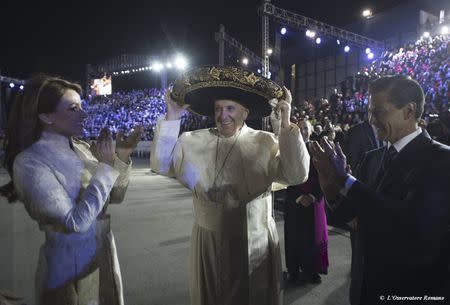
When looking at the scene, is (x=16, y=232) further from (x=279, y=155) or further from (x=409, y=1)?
A: (x=409, y=1)

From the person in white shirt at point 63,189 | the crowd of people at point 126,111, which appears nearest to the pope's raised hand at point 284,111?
the person in white shirt at point 63,189

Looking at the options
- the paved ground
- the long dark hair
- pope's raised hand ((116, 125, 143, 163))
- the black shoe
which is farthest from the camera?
the black shoe

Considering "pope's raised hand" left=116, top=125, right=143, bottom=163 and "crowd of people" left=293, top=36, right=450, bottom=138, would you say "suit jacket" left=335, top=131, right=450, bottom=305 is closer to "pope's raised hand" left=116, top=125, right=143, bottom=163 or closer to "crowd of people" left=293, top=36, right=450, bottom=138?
"pope's raised hand" left=116, top=125, right=143, bottom=163

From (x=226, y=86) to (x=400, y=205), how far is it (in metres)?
1.24

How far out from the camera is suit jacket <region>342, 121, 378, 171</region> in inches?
161

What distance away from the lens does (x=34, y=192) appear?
5.60 feet

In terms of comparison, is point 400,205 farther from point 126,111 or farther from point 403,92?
point 126,111

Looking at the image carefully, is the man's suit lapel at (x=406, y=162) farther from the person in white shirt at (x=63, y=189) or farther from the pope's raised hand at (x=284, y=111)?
the person in white shirt at (x=63, y=189)

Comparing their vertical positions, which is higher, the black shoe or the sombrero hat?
the sombrero hat

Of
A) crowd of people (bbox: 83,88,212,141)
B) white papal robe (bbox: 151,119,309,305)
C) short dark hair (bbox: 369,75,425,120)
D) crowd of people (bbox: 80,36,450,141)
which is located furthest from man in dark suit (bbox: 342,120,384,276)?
crowd of people (bbox: 83,88,212,141)

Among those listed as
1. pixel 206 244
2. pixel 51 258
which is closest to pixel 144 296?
pixel 206 244

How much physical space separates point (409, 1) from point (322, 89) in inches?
330

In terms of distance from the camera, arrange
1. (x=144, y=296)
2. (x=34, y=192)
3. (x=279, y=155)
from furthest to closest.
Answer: (x=144, y=296) → (x=279, y=155) → (x=34, y=192)

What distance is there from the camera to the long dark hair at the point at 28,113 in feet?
6.20
